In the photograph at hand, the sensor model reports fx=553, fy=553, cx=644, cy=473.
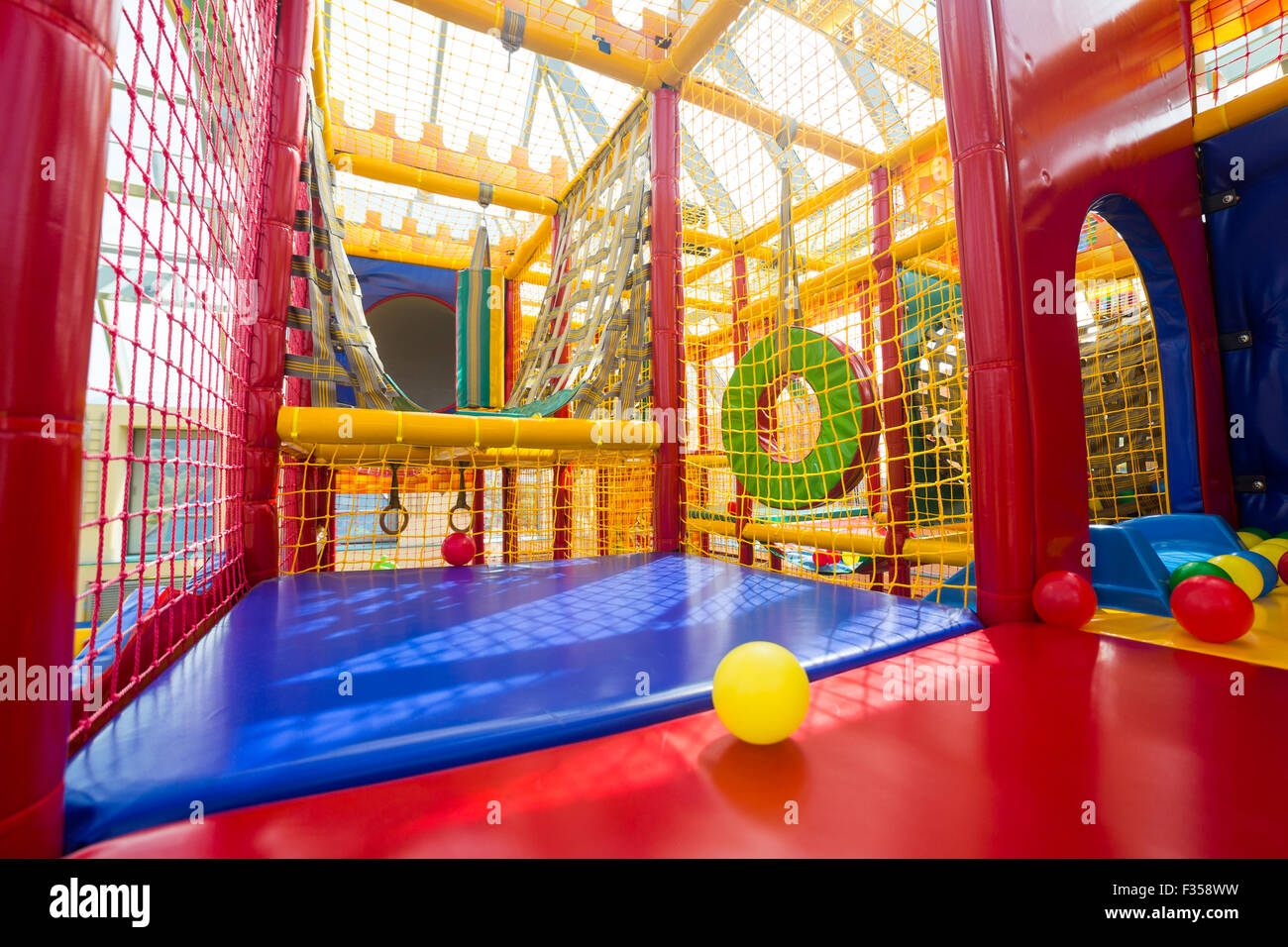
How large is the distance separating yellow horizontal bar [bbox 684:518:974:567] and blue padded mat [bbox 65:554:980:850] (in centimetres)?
45

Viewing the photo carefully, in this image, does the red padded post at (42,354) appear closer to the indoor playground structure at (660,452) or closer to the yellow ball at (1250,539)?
the indoor playground structure at (660,452)

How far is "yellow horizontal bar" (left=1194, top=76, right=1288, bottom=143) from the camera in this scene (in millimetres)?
1815

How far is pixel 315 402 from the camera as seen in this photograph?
201cm

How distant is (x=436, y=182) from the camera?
132 inches

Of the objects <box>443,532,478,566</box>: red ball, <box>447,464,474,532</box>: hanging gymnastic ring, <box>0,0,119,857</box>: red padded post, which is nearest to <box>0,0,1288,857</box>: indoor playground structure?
<box>0,0,119,857</box>: red padded post

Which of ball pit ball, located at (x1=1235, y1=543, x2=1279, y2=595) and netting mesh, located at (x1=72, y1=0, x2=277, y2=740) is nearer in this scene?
netting mesh, located at (x1=72, y1=0, x2=277, y2=740)

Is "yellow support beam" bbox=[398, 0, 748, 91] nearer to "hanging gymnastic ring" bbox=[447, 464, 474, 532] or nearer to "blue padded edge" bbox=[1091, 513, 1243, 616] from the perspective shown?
"hanging gymnastic ring" bbox=[447, 464, 474, 532]

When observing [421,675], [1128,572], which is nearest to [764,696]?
[421,675]

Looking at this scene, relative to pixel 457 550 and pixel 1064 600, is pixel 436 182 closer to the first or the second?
pixel 457 550

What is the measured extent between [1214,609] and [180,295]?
2.22 meters

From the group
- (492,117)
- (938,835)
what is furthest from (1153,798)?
(492,117)

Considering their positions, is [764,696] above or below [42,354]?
below

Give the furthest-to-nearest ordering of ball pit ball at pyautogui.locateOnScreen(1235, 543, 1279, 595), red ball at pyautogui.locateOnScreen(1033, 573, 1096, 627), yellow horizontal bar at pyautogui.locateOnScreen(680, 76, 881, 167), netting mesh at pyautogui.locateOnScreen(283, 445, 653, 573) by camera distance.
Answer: yellow horizontal bar at pyautogui.locateOnScreen(680, 76, 881, 167) < netting mesh at pyautogui.locateOnScreen(283, 445, 653, 573) < ball pit ball at pyautogui.locateOnScreen(1235, 543, 1279, 595) < red ball at pyautogui.locateOnScreen(1033, 573, 1096, 627)

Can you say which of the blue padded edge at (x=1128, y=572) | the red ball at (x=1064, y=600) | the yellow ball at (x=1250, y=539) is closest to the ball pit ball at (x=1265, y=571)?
the blue padded edge at (x=1128, y=572)
